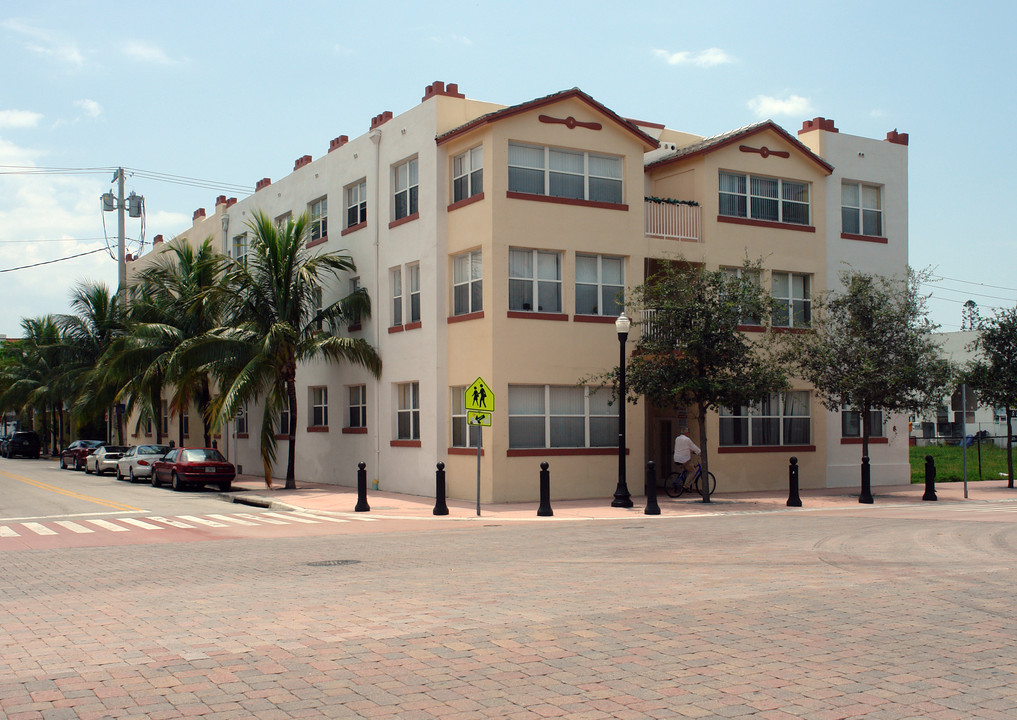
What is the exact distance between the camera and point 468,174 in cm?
2555

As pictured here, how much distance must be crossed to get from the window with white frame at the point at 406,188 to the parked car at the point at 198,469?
401 inches

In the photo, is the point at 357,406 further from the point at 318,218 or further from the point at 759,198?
the point at 759,198

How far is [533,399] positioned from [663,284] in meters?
4.33

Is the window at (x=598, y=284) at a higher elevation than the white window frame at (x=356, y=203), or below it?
below

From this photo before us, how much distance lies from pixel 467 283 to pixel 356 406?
24.2ft

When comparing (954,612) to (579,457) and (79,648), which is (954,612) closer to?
(79,648)

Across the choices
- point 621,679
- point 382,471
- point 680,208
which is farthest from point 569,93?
point 621,679

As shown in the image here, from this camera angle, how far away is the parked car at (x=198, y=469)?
31.1 m

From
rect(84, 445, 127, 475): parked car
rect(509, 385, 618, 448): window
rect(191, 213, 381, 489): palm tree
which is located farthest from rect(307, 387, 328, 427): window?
rect(84, 445, 127, 475): parked car

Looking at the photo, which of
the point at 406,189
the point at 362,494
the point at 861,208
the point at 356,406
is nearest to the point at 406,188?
the point at 406,189

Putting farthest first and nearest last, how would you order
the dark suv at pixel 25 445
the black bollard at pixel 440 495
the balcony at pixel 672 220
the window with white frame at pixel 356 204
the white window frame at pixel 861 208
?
the dark suv at pixel 25 445, the window with white frame at pixel 356 204, the white window frame at pixel 861 208, the balcony at pixel 672 220, the black bollard at pixel 440 495

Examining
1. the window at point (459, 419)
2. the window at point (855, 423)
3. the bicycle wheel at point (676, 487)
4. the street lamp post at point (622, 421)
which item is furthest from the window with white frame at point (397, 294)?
the window at point (855, 423)

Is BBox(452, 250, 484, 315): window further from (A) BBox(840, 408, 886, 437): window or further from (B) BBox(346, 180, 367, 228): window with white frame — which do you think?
(A) BBox(840, 408, 886, 437): window

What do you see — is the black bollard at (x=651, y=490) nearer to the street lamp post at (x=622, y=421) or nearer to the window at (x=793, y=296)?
the street lamp post at (x=622, y=421)
